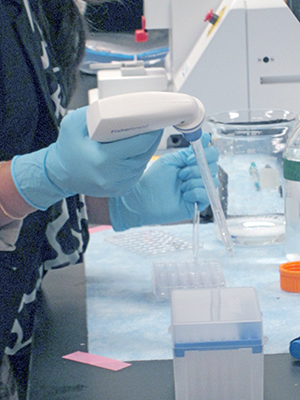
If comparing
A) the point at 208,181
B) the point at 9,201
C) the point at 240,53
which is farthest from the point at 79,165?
the point at 240,53

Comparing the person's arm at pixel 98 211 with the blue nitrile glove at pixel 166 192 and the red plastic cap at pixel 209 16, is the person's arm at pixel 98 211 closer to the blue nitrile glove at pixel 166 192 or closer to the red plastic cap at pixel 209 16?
the blue nitrile glove at pixel 166 192

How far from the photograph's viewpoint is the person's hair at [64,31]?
4.29 feet

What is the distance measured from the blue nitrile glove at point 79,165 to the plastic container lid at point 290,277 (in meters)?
A: 0.34

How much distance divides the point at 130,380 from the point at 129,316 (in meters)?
0.22

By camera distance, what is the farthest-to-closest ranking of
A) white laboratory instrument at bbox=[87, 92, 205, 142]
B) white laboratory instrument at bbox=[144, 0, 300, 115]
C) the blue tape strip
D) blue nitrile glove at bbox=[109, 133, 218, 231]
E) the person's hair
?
white laboratory instrument at bbox=[144, 0, 300, 115], the person's hair, blue nitrile glove at bbox=[109, 133, 218, 231], white laboratory instrument at bbox=[87, 92, 205, 142], the blue tape strip

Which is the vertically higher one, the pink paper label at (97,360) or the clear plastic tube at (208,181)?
the clear plastic tube at (208,181)

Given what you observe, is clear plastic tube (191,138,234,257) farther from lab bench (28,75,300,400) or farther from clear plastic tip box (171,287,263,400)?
clear plastic tip box (171,287,263,400)

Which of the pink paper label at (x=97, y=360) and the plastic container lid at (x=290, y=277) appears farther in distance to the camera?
the plastic container lid at (x=290, y=277)

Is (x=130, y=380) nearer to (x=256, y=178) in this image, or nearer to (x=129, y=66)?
(x=256, y=178)

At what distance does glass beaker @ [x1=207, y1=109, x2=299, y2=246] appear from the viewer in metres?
1.28

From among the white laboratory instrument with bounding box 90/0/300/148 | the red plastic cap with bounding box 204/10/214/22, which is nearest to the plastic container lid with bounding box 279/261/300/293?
the white laboratory instrument with bounding box 90/0/300/148

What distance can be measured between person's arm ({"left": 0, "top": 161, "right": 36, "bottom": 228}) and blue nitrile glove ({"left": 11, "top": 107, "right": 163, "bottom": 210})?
0.04ft

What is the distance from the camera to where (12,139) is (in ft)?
3.56

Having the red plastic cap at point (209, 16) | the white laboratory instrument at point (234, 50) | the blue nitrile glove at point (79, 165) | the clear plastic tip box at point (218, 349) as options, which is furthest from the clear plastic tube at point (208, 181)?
the red plastic cap at point (209, 16)
